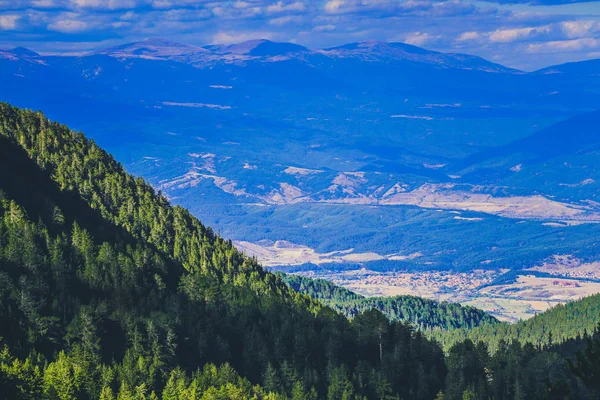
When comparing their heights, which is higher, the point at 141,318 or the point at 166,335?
the point at 141,318

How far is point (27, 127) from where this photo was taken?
167 metres

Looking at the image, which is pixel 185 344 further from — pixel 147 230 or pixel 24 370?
pixel 147 230

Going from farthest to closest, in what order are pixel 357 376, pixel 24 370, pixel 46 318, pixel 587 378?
pixel 357 376
pixel 46 318
pixel 24 370
pixel 587 378

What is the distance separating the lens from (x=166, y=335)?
362ft

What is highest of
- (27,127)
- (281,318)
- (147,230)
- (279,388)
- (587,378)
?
(27,127)

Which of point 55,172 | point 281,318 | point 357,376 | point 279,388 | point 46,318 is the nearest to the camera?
point 46,318

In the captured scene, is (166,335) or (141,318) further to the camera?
(141,318)

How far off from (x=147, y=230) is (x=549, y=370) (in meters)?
71.0

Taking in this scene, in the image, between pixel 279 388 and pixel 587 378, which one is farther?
pixel 279 388

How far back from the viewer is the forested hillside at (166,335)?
316 feet

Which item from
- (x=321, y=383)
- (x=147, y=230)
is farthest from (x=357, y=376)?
(x=147, y=230)

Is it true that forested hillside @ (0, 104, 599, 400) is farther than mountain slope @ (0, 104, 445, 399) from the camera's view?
No

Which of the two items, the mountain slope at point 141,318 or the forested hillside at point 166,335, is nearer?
the forested hillside at point 166,335

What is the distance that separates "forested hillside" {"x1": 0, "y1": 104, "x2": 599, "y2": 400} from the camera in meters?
96.2
